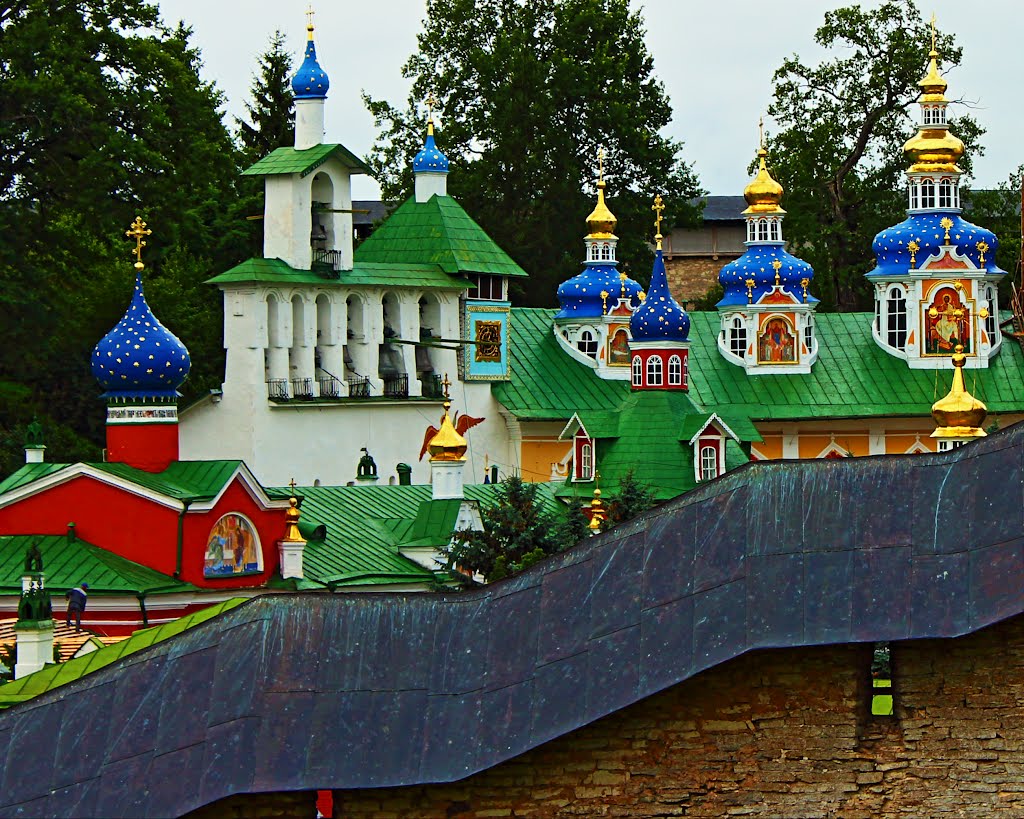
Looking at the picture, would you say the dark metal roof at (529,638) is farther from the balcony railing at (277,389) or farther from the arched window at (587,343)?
the arched window at (587,343)

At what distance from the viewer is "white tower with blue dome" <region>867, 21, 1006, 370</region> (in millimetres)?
59719

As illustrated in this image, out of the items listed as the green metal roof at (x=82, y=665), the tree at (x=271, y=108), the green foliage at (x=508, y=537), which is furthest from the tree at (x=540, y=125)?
the green metal roof at (x=82, y=665)

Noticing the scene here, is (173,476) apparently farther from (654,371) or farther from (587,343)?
(587,343)

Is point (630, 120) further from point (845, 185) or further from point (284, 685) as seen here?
point (284, 685)

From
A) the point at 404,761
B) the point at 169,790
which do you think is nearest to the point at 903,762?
the point at 404,761

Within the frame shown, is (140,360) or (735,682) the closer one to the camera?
(735,682)

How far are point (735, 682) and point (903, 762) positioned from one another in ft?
2.57

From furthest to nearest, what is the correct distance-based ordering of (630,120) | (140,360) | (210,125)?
(630,120)
(210,125)
(140,360)

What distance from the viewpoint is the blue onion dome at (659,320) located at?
162 feet

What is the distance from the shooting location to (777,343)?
197 feet

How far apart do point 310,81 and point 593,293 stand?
938 cm

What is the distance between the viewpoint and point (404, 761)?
1327 centimetres

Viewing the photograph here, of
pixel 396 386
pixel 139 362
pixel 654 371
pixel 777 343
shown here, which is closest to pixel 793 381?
pixel 777 343

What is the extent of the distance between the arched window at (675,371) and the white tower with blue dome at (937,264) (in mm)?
11508
